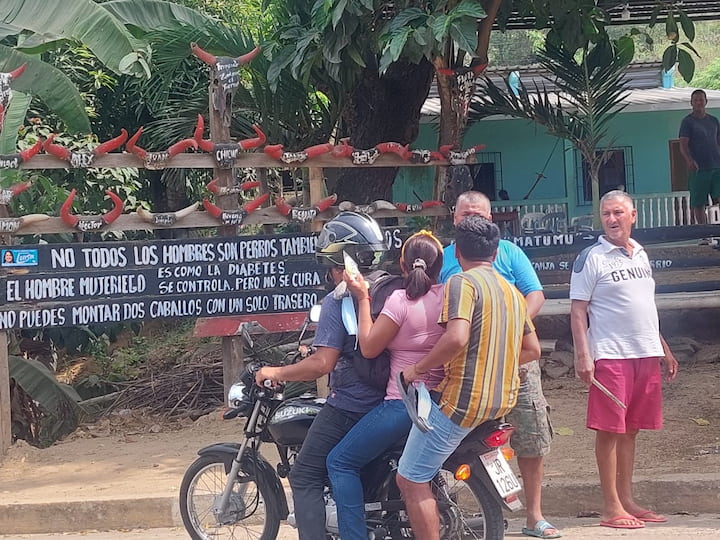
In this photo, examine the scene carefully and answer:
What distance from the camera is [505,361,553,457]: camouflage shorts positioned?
5.15 metres

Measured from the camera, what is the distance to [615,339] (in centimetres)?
535

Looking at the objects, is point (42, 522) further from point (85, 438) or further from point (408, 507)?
point (408, 507)

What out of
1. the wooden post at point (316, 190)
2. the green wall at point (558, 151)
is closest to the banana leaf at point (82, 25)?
the wooden post at point (316, 190)

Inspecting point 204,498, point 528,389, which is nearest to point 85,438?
point 204,498

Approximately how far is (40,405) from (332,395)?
5373 millimetres

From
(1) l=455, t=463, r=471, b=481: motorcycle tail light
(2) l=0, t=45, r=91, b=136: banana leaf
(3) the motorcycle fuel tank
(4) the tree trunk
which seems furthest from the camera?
(4) the tree trunk

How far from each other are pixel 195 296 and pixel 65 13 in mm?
2938

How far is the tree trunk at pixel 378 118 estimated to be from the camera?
10.5 metres

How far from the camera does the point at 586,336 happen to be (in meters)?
5.37

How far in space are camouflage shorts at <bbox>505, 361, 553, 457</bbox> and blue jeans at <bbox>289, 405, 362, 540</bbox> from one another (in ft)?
3.67

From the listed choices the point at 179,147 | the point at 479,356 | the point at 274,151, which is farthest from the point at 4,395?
the point at 479,356

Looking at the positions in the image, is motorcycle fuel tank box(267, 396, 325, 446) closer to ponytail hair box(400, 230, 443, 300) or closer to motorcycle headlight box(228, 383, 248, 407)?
motorcycle headlight box(228, 383, 248, 407)

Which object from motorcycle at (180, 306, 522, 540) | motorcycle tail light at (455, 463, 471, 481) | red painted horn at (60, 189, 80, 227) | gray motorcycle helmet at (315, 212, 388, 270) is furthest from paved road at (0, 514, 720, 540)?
red painted horn at (60, 189, 80, 227)

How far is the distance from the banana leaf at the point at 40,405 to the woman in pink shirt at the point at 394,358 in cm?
471
